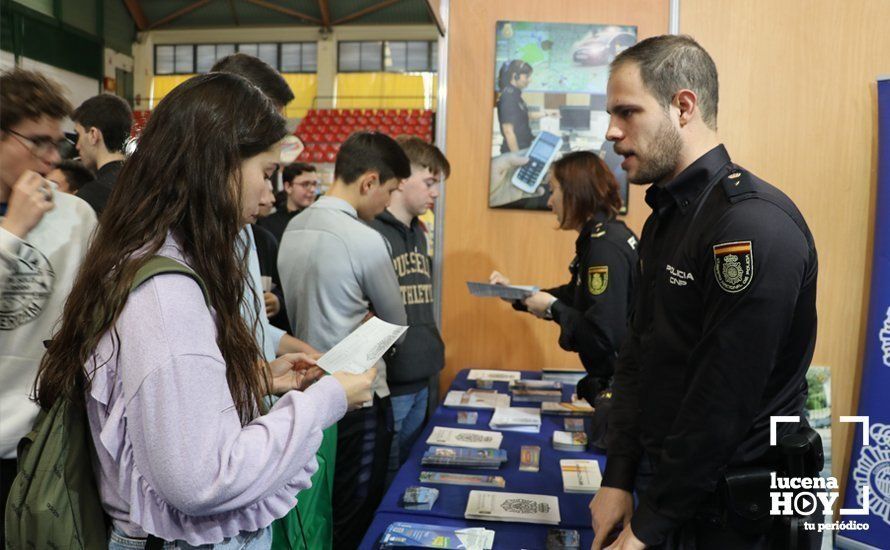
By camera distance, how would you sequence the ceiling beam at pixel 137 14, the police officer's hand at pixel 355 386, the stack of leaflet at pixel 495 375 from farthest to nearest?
the ceiling beam at pixel 137 14 → the stack of leaflet at pixel 495 375 → the police officer's hand at pixel 355 386

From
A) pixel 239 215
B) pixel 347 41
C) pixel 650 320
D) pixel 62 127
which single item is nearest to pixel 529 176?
pixel 650 320

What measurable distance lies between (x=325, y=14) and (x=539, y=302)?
12905 mm

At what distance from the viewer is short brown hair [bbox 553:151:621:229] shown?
2.43 meters

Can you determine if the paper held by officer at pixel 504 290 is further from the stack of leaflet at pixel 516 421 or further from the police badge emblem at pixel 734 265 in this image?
the police badge emblem at pixel 734 265

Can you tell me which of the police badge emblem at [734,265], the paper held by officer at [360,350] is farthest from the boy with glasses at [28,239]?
the police badge emblem at [734,265]

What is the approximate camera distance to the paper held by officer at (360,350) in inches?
45.1

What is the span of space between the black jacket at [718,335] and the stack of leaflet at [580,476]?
0.50 metres

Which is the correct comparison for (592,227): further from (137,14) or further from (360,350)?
(137,14)

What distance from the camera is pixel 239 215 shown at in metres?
0.95

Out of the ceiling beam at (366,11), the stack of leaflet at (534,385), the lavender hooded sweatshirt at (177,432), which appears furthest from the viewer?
the ceiling beam at (366,11)

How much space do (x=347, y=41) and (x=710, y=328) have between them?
14075mm

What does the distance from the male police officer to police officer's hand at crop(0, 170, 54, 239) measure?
1.26 meters

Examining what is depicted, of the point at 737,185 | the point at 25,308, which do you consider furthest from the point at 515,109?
the point at 25,308

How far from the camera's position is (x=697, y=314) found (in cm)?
119
